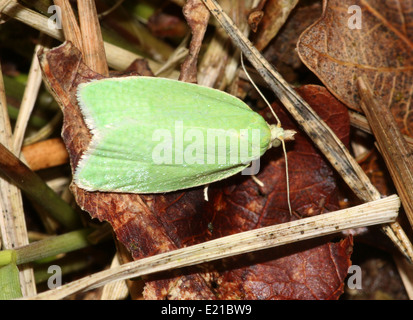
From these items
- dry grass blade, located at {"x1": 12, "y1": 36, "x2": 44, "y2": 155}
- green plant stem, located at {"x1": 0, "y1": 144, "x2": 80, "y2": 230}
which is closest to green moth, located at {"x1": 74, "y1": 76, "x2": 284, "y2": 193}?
green plant stem, located at {"x1": 0, "y1": 144, "x2": 80, "y2": 230}

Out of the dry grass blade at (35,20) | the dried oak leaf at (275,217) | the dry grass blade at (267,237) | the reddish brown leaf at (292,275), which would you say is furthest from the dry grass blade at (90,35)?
the reddish brown leaf at (292,275)

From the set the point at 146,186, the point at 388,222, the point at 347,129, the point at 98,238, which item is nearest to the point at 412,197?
the point at 388,222

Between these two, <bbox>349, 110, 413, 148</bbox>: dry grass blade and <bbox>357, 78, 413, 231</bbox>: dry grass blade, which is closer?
<bbox>357, 78, 413, 231</bbox>: dry grass blade

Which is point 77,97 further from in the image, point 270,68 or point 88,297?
point 88,297

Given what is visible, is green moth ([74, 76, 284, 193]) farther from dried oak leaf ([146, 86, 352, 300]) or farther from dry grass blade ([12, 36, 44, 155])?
dry grass blade ([12, 36, 44, 155])

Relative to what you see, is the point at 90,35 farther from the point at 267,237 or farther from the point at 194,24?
the point at 267,237
